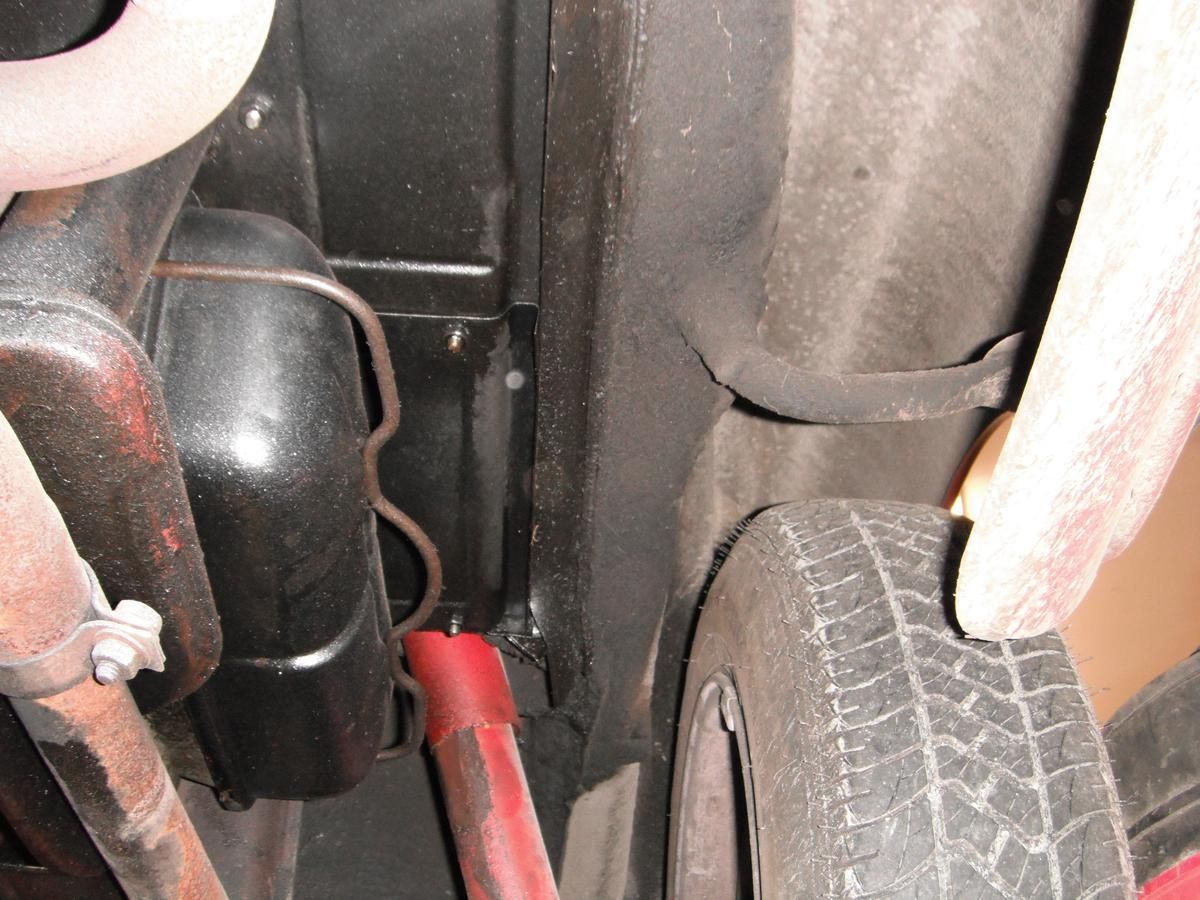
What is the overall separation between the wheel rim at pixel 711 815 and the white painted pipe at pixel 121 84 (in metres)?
0.83

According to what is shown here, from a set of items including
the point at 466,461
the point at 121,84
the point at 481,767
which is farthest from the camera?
the point at 481,767

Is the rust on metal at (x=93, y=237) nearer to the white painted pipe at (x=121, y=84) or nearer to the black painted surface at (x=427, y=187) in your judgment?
the white painted pipe at (x=121, y=84)

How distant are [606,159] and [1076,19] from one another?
0.41m

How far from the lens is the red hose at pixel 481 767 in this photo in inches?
46.5

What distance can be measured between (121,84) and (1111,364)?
0.55 meters

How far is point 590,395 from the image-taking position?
927mm

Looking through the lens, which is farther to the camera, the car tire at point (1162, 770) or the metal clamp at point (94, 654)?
the car tire at point (1162, 770)

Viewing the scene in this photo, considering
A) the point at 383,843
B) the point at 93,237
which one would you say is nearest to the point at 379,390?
the point at 93,237

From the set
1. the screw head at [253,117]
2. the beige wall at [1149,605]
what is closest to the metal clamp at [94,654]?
A: the screw head at [253,117]

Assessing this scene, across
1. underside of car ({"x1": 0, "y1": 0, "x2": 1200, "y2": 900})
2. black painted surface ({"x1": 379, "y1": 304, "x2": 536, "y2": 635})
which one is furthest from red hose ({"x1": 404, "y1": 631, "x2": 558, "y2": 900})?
black painted surface ({"x1": 379, "y1": 304, "x2": 536, "y2": 635})

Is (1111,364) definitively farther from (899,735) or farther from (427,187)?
(427,187)

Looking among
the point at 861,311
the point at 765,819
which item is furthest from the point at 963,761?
the point at 861,311

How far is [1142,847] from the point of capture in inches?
45.6

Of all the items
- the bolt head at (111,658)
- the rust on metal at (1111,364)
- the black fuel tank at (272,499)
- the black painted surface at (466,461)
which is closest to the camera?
the rust on metal at (1111,364)
